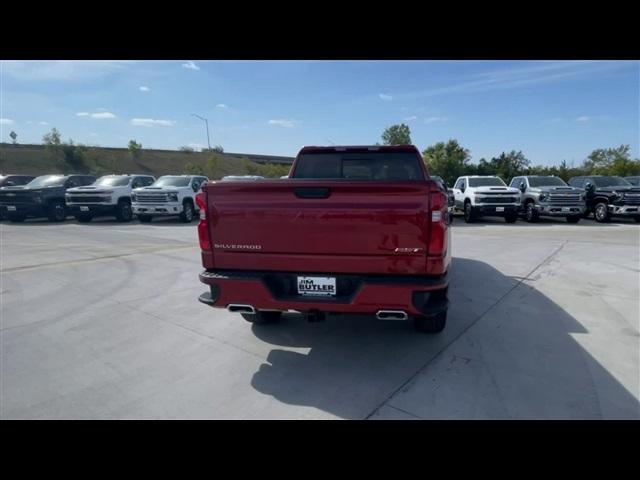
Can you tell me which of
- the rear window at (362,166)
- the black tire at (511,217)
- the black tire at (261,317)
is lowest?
the black tire at (511,217)

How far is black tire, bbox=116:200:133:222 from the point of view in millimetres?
15820

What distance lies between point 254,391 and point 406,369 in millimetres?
1337

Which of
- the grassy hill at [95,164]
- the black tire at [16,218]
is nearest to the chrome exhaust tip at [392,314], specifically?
the black tire at [16,218]

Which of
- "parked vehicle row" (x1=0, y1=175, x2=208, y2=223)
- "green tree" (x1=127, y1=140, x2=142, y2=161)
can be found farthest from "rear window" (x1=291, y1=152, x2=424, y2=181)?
"green tree" (x1=127, y1=140, x2=142, y2=161)

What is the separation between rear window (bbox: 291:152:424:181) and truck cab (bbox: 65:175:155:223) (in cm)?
1342

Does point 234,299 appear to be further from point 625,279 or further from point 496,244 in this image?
point 496,244

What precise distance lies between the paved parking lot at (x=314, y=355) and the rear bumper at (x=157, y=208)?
27.2ft

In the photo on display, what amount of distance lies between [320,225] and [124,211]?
51.4 ft

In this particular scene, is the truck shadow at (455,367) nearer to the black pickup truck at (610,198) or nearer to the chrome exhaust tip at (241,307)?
the chrome exhaust tip at (241,307)

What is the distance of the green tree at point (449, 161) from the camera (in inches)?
1480

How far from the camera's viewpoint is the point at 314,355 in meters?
3.53

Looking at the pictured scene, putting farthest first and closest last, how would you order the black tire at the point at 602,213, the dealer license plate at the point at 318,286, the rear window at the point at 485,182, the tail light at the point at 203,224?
the rear window at the point at 485,182 < the black tire at the point at 602,213 < the tail light at the point at 203,224 < the dealer license plate at the point at 318,286
